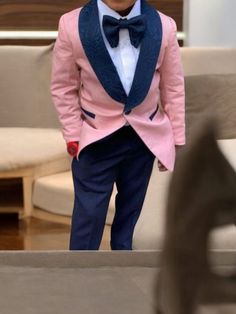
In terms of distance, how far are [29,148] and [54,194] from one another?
0.92ft

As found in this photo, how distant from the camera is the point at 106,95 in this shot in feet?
7.55

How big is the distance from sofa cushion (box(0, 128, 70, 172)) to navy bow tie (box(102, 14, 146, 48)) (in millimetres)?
1553

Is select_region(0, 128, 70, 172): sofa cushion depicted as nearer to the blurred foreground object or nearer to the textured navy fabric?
the textured navy fabric

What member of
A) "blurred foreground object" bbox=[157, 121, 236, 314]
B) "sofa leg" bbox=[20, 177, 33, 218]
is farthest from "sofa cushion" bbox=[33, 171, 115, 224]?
"blurred foreground object" bbox=[157, 121, 236, 314]

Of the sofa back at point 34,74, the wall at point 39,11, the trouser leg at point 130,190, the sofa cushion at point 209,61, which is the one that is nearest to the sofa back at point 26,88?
the sofa back at point 34,74

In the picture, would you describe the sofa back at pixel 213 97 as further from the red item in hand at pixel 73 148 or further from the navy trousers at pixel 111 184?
the red item in hand at pixel 73 148

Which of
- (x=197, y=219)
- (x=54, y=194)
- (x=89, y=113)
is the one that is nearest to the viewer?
(x=197, y=219)

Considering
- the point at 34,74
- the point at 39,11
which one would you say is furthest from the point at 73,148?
the point at 39,11

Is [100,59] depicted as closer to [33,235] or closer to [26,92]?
[33,235]

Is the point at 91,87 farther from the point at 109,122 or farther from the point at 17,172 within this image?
the point at 17,172

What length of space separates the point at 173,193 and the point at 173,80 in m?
1.93

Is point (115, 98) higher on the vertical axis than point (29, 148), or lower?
higher

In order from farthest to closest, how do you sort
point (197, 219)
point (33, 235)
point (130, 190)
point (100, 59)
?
point (33, 235) → point (130, 190) → point (100, 59) → point (197, 219)

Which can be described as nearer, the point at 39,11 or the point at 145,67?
the point at 145,67
